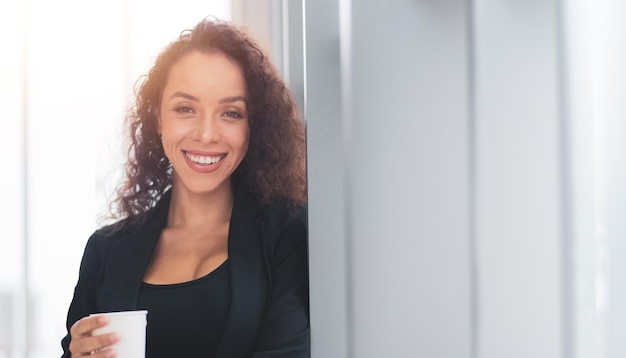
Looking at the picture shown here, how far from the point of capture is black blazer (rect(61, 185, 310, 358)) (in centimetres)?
83

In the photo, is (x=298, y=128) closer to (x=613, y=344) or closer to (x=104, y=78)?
(x=104, y=78)

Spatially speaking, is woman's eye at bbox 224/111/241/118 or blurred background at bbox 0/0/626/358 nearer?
blurred background at bbox 0/0/626/358

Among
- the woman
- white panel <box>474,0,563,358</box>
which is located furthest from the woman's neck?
white panel <box>474,0,563,358</box>

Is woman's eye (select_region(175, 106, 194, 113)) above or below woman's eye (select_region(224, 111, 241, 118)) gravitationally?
above

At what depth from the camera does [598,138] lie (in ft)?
2.39

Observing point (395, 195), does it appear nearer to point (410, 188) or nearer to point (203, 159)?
point (410, 188)

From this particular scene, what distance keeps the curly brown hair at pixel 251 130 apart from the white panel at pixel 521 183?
25 centimetres

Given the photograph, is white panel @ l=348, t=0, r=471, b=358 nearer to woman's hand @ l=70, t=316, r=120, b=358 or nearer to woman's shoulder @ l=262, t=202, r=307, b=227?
woman's shoulder @ l=262, t=202, r=307, b=227

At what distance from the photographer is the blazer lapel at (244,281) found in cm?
83

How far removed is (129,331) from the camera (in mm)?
796

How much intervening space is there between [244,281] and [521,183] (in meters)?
0.36

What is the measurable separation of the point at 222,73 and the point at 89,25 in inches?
7.7

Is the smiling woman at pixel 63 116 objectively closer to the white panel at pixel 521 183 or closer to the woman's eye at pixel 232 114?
the woman's eye at pixel 232 114

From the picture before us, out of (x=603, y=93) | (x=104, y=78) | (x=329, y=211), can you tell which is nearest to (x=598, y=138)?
(x=603, y=93)
